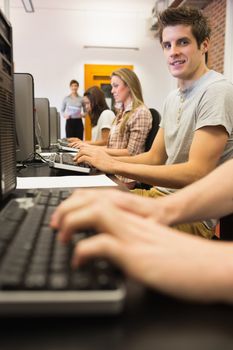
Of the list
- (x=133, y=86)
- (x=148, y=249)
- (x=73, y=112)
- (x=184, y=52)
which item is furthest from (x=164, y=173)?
(x=73, y=112)

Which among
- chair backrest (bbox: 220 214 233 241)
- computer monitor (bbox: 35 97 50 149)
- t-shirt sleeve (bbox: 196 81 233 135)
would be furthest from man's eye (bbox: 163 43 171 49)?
computer monitor (bbox: 35 97 50 149)

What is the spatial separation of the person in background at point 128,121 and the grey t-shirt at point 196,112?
53 cm

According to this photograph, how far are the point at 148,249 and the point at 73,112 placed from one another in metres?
6.77

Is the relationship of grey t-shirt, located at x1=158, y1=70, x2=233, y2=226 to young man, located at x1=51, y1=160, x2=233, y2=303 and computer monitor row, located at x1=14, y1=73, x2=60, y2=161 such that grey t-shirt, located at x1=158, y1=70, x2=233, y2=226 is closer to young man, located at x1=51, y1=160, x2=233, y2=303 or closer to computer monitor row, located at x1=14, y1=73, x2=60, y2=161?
computer monitor row, located at x1=14, y1=73, x2=60, y2=161

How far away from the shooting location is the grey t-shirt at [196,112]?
1264 mm

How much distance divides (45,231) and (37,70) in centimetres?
711

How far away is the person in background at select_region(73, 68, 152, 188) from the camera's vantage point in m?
2.24

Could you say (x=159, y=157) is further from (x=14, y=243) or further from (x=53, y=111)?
(x=53, y=111)

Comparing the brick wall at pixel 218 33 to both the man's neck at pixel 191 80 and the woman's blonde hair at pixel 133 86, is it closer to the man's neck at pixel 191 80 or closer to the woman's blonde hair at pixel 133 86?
the woman's blonde hair at pixel 133 86

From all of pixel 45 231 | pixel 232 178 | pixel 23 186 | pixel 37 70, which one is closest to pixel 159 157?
pixel 23 186

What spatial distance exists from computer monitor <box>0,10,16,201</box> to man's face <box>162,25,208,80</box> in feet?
2.50

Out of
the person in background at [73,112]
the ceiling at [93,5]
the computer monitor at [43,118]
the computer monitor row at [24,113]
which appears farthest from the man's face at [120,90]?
the ceiling at [93,5]

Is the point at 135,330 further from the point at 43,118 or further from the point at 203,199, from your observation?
the point at 43,118

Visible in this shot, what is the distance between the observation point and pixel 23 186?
107 centimetres
